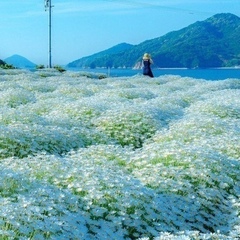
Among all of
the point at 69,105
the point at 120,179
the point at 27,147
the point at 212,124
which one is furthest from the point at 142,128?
the point at 120,179

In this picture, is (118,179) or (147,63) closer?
(118,179)

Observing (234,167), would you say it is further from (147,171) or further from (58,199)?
(58,199)

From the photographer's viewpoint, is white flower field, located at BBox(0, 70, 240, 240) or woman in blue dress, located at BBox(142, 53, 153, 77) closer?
white flower field, located at BBox(0, 70, 240, 240)

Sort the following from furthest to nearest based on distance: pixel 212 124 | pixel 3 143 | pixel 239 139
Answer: pixel 212 124 < pixel 239 139 < pixel 3 143

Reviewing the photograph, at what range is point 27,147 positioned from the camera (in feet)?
38.1

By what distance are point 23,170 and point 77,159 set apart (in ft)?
6.15

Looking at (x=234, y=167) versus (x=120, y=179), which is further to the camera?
(x=234, y=167)

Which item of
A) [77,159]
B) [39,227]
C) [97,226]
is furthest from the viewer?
[77,159]

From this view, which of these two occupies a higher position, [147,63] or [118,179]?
[118,179]

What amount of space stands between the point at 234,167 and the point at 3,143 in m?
4.83

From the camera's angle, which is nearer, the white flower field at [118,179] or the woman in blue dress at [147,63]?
the white flower field at [118,179]

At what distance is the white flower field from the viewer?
6840mm

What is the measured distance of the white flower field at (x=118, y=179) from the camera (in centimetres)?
684

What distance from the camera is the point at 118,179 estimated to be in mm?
8469
